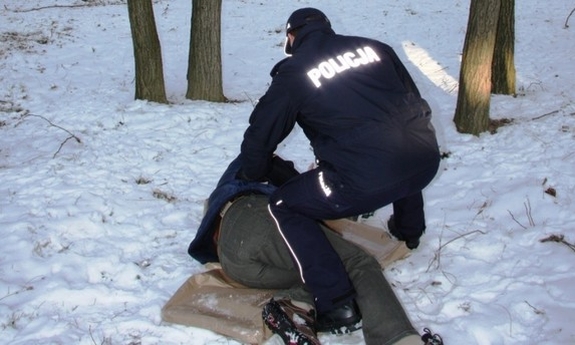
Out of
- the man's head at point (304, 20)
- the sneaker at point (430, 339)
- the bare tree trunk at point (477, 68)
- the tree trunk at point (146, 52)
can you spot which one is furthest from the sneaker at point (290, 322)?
the tree trunk at point (146, 52)

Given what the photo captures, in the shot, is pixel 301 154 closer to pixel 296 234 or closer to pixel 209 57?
pixel 209 57

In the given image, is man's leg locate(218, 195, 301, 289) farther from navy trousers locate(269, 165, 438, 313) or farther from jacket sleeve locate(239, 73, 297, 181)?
jacket sleeve locate(239, 73, 297, 181)

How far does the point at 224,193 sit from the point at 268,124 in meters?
0.69

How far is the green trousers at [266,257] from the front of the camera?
10.5 feet

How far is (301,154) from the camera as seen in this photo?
6008mm

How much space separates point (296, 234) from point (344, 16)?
10538 mm

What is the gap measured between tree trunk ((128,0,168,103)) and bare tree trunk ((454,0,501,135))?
370 cm

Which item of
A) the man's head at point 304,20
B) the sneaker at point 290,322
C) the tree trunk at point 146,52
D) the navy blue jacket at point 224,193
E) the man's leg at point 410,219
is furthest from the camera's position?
the tree trunk at point 146,52

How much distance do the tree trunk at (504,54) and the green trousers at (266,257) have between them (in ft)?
16.2

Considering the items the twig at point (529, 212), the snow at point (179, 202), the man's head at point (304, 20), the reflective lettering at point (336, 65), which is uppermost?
the man's head at point (304, 20)

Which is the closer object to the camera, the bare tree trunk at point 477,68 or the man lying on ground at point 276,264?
the man lying on ground at point 276,264

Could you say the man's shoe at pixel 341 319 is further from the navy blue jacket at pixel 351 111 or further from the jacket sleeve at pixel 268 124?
the jacket sleeve at pixel 268 124

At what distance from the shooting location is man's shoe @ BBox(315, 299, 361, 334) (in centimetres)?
310

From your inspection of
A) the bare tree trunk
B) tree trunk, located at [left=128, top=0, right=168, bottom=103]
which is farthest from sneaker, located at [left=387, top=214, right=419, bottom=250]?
tree trunk, located at [left=128, top=0, right=168, bottom=103]
